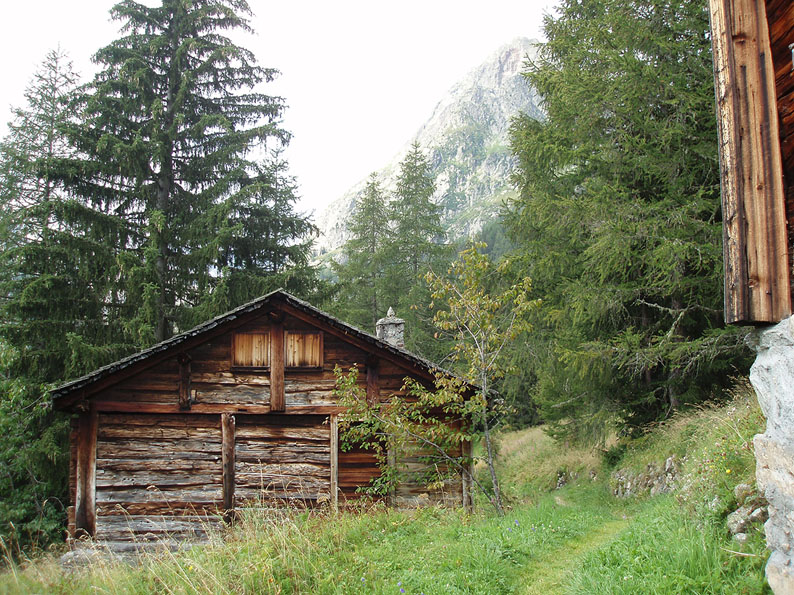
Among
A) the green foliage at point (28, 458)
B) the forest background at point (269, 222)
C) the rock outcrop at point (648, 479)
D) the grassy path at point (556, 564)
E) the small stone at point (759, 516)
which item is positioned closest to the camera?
the small stone at point (759, 516)

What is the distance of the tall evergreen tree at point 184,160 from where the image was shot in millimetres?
16750

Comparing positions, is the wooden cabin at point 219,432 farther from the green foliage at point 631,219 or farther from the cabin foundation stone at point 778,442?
the cabin foundation stone at point 778,442

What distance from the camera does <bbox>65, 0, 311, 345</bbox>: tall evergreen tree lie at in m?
16.8

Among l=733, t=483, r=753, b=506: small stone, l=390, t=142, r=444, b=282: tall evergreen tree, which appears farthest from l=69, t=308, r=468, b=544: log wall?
l=390, t=142, r=444, b=282: tall evergreen tree

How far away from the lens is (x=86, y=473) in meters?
10.9

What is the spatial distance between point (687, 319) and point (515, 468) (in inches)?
440

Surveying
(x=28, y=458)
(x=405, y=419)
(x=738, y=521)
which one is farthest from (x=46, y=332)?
(x=738, y=521)

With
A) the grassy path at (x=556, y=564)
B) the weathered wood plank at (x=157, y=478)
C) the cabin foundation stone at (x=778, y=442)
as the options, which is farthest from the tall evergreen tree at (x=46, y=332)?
the cabin foundation stone at (x=778, y=442)

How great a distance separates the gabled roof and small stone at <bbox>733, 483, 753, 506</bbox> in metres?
6.32

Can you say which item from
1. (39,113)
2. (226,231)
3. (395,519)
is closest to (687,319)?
(395,519)

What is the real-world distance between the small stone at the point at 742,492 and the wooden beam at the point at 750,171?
229cm

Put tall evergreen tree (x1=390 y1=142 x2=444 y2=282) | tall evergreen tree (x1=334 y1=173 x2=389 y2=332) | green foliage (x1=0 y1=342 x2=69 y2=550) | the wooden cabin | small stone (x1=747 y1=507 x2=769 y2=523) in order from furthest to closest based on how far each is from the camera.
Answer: tall evergreen tree (x1=390 y1=142 x2=444 y2=282)
tall evergreen tree (x1=334 y1=173 x2=389 y2=332)
green foliage (x1=0 y1=342 x2=69 y2=550)
the wooden cabin
small stone (x1=747 y1=507 x2=769 y2=523)

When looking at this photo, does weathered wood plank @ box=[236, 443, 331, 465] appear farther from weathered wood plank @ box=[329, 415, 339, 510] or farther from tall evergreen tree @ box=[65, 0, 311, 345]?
tall evergreen tree @ box=[65, 0, 311, 345]

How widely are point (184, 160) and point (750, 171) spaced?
18893 mm
